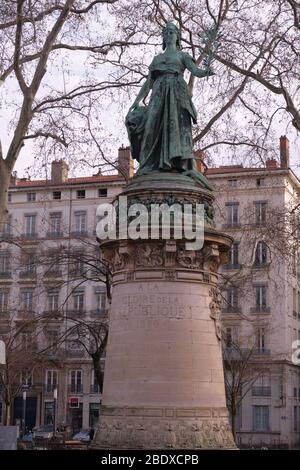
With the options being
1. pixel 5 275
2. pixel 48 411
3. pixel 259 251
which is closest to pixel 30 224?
pixel 5 275

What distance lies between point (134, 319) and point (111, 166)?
1224 cm

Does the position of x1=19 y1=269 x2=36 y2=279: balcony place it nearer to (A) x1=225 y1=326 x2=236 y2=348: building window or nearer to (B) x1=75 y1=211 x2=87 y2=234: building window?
(B) x1=75 y1=211 x2=87 y2=234: building window

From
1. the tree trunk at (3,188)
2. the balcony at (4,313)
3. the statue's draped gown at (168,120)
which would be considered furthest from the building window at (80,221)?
the statue's draped gown at (168,120)

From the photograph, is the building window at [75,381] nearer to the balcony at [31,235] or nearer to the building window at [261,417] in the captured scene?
the balcony at [31,235]

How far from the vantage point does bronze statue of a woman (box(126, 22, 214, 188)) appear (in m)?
14.6

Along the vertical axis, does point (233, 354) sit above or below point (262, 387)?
above

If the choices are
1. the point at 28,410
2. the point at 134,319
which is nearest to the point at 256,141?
the point at 134,319

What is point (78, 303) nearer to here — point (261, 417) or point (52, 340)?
point (261, 417)

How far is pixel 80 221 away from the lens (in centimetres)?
6075

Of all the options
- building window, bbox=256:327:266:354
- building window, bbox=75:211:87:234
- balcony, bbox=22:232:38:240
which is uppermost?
building window, bbox=75:211:87:234

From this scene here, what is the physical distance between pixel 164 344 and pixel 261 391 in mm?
42127

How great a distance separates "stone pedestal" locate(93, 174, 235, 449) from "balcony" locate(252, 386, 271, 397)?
135 ft

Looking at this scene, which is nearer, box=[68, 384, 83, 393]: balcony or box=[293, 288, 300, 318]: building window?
box=[293, 288, 300, 318]: building window

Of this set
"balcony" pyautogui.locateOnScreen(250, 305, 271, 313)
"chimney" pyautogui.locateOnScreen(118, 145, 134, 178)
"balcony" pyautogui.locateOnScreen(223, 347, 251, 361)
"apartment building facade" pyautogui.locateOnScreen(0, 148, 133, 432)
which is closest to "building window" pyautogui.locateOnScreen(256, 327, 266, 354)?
"balcony" pyautogui.locateOnScreen(250, 305, 271, 313)
